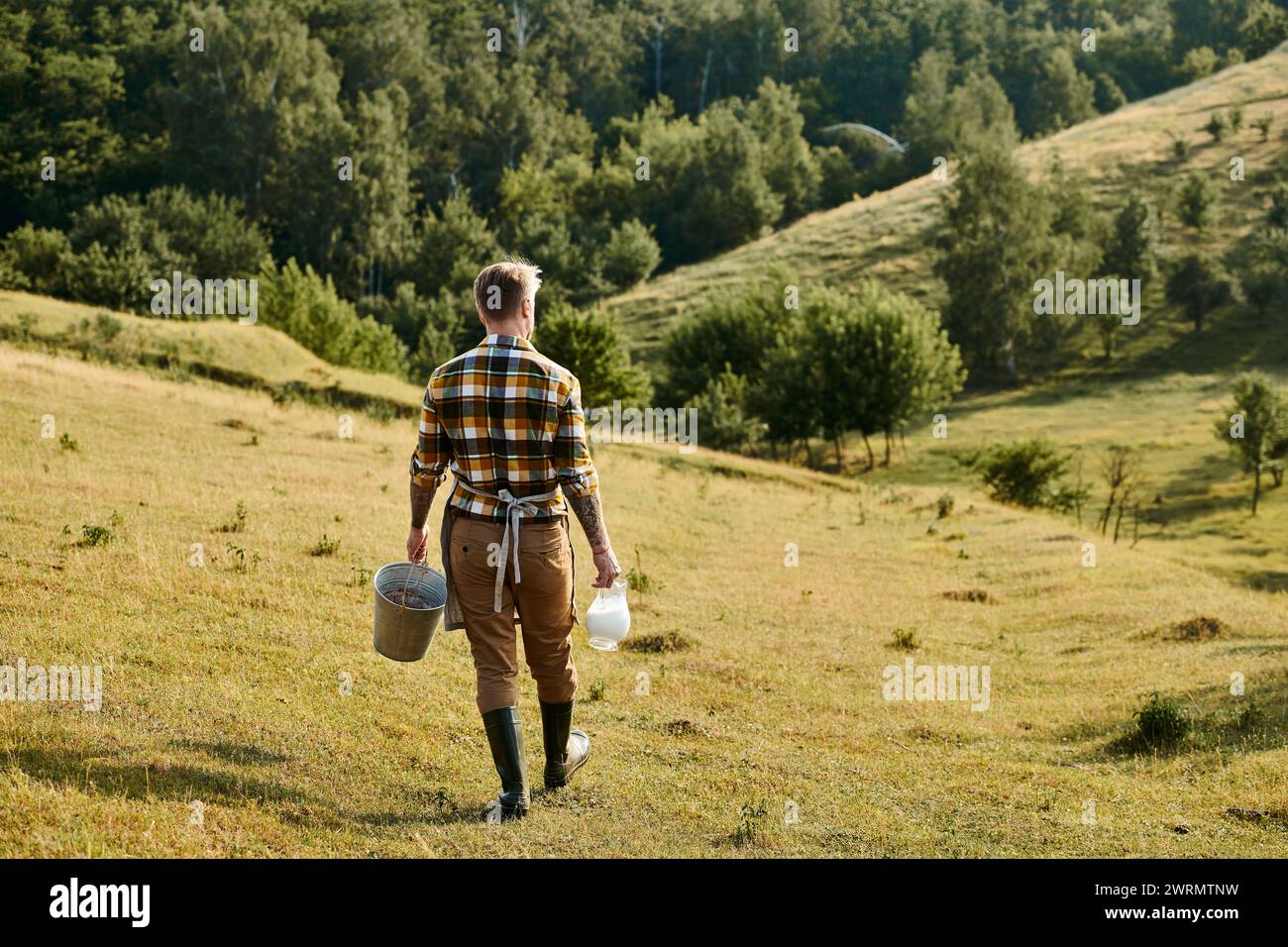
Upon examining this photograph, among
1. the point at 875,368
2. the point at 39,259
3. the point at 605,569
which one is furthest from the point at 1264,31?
the point at 605,569

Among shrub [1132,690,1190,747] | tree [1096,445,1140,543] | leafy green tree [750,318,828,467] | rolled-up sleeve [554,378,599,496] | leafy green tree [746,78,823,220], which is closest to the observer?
rolled-up sleeve [554,378,599,496]

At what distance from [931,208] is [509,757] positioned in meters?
101

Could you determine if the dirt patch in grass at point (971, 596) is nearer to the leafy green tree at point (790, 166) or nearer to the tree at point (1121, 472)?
the tree at point (1121, 472)

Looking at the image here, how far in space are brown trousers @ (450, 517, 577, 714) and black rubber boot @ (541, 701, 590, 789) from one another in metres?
0.51

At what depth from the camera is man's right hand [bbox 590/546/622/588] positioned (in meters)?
7.71

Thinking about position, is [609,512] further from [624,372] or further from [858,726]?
[624,372]

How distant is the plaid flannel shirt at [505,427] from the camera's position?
7398 millimetres

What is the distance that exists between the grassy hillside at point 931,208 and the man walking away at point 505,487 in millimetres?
75494

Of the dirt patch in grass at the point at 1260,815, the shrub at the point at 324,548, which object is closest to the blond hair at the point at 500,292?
the dirt patch in grass at the point at 1260,815

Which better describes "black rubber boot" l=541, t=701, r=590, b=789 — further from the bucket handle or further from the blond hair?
the blond hair

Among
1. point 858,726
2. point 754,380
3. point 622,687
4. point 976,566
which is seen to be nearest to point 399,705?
point 622,687

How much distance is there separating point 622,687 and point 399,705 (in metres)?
3.04

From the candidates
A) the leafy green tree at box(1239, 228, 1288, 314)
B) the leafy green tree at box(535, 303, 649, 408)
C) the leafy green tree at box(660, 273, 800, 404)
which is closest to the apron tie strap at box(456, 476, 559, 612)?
the leafy green tree at box(535, 303, 649, 408)

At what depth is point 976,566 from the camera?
2452 cm
